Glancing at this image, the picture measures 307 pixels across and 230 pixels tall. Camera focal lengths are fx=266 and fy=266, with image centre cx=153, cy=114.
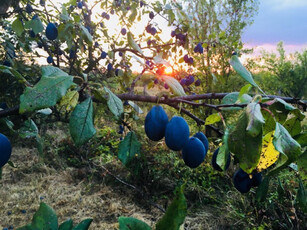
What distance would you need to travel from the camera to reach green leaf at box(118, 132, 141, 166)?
0.66 meters

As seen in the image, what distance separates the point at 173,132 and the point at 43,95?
0.31 m

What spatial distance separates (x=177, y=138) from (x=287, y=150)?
1.01 feet

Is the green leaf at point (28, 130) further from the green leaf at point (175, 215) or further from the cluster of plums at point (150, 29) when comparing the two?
the cluster of plums at point (150, 29)

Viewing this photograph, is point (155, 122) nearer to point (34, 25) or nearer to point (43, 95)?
point (43, 95)

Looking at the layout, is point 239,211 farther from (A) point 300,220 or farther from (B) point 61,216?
(B) point 61,216

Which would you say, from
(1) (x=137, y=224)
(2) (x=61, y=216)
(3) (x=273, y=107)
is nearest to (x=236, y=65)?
(3) (x=273, y=107)

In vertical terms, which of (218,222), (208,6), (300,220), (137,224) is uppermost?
(208,6)

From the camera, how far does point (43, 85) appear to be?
472mm

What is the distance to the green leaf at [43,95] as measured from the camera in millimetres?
445

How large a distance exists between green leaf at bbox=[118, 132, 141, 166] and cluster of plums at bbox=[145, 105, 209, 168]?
4cm

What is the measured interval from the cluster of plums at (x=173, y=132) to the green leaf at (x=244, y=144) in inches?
11.0

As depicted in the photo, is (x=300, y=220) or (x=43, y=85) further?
(x=300, y=220)

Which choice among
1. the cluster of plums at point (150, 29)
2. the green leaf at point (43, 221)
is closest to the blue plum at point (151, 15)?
the cluster of plums at point (150, 29)

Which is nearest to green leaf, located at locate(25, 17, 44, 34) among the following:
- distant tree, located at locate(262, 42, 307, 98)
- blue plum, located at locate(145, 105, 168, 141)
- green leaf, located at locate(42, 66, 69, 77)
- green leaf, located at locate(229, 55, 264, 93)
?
green leaf, located at locate(42, 66, 69, 77)
